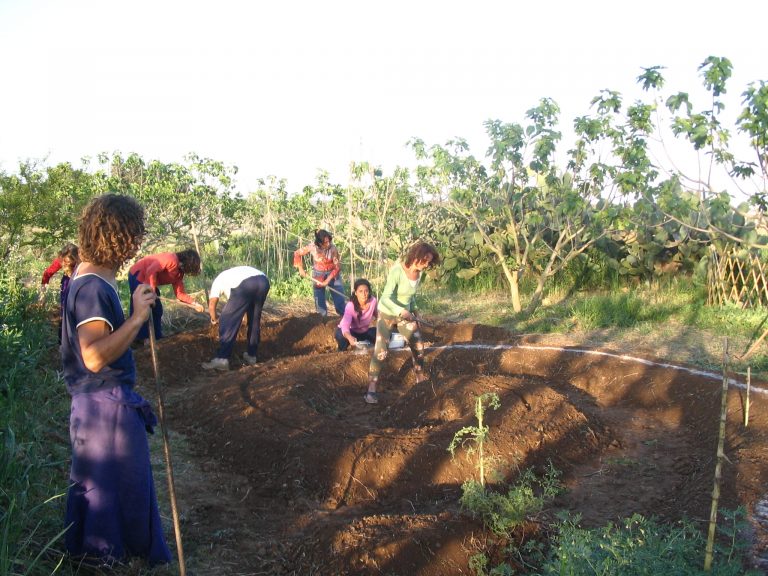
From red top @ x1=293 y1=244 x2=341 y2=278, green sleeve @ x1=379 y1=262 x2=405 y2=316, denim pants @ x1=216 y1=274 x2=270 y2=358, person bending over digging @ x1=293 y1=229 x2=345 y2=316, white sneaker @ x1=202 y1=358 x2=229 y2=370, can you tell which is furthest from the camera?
red top @ x1=293 y1=244 x2=341 y2=278

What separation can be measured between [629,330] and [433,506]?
5609 mm

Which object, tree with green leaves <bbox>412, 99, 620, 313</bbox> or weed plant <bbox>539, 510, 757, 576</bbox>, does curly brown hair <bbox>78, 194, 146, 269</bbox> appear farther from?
tree with green leaves <bbox>412, 99, 620, 313</bbox>

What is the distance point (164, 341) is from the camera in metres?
7.93

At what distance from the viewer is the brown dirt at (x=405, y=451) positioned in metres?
Answer: 3.56

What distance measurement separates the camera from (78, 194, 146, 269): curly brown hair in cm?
263

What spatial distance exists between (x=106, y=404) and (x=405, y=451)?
2.50 metres

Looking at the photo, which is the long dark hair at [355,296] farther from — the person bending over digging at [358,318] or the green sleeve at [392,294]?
the green sleeve at [392,294]

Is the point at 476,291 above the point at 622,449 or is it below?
above

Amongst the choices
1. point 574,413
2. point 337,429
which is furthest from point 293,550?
point 574,413

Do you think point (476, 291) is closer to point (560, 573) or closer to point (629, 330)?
point (629, 330)

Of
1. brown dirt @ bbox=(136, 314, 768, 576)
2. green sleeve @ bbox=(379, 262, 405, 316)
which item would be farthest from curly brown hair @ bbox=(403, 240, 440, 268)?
brown dirt @ bbox=(136, 314, 768, 576)

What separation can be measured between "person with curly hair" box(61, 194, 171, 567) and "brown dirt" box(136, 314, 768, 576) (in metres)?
0.68

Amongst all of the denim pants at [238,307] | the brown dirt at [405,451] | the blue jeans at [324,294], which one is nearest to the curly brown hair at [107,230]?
the brown dirt at [405,451]

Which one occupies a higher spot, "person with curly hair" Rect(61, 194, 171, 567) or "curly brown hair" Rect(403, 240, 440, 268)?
"curly brown hair" Rect(403, 240, 440, 268)
